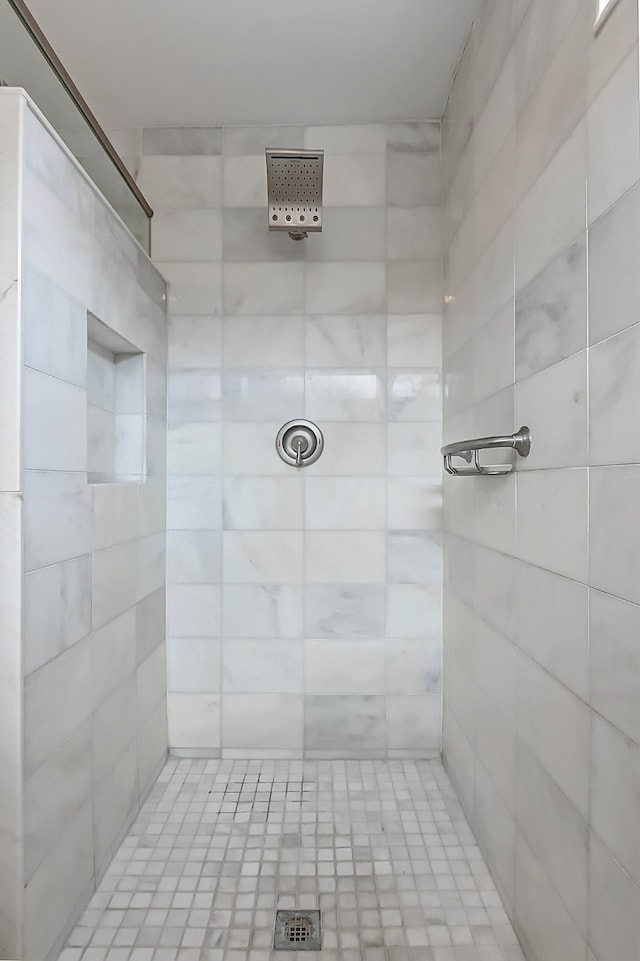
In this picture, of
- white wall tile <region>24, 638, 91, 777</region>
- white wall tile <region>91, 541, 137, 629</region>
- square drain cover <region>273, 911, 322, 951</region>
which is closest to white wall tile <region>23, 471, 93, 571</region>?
white wall tile <region>91, 541, 137, 629</region>

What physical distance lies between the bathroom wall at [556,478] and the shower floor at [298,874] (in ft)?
0.46

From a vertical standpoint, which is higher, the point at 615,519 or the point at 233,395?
the point at 233,395

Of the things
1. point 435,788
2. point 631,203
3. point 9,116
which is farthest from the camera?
point 435,788

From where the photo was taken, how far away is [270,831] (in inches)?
77.5

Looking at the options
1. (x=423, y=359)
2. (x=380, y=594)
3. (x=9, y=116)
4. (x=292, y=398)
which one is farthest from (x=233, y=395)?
(x=9, y=116)

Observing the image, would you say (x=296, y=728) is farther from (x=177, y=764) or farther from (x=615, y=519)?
(x=615, y=519)

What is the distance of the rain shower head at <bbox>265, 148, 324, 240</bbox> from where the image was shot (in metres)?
2.02

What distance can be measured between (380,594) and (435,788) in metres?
0.70

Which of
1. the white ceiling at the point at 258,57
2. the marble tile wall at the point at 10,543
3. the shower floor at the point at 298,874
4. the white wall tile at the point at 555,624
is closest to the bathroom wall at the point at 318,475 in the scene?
the white ceiling at the point at 258,57

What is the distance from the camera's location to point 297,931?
1536 millimetres

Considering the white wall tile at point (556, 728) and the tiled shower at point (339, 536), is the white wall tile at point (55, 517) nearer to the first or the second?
the tiled shower at point (339, 536)

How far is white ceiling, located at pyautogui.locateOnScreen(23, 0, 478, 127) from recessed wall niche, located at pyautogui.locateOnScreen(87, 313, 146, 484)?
37.6 inches

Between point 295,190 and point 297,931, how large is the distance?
2129 millimetres

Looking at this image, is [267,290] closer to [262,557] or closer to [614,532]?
[262,557]
